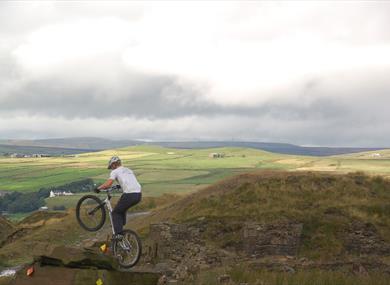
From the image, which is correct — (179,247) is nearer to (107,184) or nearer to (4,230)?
(107,184)

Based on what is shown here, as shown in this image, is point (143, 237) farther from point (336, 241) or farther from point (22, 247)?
point (336, 241)

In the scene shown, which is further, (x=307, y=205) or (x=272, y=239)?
(x=307, y=205)

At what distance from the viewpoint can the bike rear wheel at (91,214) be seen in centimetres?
1652

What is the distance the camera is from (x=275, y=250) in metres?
25.3

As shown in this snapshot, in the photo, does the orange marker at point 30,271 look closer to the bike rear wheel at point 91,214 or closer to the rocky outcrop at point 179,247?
the bike rear wheel at point 91,214

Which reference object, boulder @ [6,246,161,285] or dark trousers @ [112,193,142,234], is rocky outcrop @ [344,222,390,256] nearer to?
dark trousers @ [112,193,142,234]

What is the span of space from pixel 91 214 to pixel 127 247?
2.01 m

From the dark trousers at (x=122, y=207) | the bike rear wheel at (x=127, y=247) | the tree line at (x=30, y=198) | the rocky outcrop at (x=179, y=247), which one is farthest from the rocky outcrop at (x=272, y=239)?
the tree line at (x=30, y=198)

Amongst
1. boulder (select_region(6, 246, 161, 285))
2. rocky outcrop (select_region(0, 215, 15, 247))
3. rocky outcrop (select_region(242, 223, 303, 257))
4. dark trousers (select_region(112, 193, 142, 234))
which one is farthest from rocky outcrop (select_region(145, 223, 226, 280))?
rocky outcrop (select_region(0, 215, 15, 247))

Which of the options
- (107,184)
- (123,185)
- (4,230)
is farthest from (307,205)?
(4,230)

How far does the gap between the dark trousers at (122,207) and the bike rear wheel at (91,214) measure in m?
0.86

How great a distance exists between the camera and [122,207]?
15.5 meters

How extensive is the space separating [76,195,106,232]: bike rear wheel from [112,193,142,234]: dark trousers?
859mm

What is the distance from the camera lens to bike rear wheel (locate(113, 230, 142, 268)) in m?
15.7
